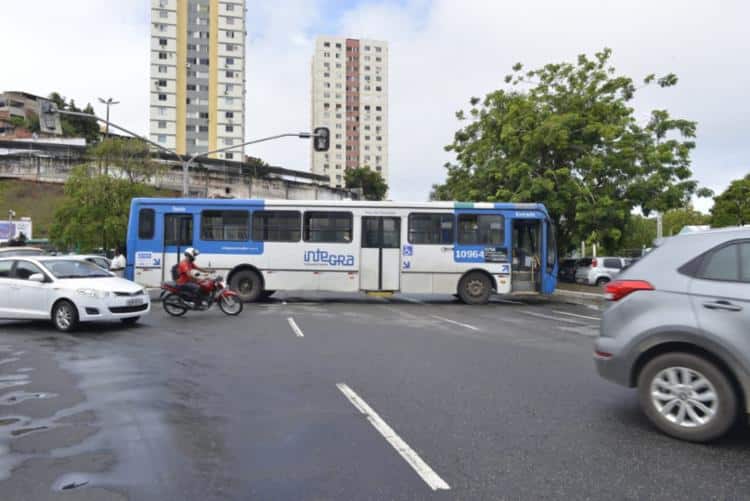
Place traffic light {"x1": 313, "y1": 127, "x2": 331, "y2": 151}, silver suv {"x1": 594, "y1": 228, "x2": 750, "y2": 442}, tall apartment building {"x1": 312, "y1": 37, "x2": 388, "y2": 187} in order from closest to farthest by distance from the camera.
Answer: silver suv {"x1": 594, "y1": 228, "x2": 750, "y2": 442}
traffic light {"x1": 313, "y1": 127, "x2": 331, "y2": 151}
tall apartment building {"x1": 312, "y1": 37, "x2": 388, "y2": 187}

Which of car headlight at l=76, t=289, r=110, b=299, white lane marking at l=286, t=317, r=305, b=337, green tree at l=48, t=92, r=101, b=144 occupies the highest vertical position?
green tree at l=48, t=92, r=101, b=144

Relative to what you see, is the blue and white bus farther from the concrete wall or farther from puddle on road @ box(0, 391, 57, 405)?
the concrete wall

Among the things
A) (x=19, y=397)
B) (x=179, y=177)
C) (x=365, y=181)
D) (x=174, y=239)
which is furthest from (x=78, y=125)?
(x=19, y=397)

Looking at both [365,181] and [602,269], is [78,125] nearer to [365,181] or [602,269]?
[365,181]

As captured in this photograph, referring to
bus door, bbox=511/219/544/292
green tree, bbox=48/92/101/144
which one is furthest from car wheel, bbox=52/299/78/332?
green tree, bbox=48/92/101/144

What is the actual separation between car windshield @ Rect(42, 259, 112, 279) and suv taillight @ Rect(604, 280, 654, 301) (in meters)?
9.97

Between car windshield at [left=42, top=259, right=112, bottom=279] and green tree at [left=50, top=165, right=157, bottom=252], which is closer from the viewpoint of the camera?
car windshield at [left=42, top=259, right=112, bottom=279]

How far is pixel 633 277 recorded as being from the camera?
199 inches

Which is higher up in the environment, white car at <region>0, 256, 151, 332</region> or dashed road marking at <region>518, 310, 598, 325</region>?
white car at <region>0, 256, 151, 332</region>

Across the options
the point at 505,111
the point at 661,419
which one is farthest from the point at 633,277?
the point at 505,111

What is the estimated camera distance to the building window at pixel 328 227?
1716 cm

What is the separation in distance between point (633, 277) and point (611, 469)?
1793mm

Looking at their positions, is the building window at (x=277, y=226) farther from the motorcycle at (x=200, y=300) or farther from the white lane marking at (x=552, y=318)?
the white lane marking at (x=552, y=318)

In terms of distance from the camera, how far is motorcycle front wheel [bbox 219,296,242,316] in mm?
13594
